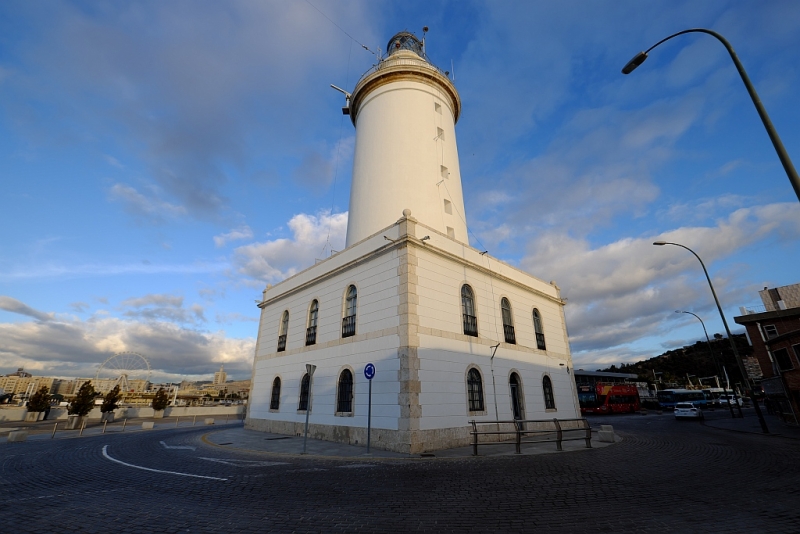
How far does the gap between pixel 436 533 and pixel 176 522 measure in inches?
154

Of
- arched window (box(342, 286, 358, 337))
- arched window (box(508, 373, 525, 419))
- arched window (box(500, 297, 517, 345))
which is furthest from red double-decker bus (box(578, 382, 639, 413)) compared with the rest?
arched window (box(342, 286, 358, 337))

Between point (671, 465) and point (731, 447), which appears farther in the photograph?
point (731, 447)

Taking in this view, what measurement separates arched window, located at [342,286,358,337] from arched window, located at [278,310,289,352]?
6093 mm

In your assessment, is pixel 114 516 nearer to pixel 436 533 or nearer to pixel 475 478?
pixel 436 533

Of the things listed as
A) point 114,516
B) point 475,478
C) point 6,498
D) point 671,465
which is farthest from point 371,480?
point 671,465

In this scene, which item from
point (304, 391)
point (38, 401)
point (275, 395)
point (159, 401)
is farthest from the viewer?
point (159, 401)

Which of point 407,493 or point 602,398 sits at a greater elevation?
point 602,398

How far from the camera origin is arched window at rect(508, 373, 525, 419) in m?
17.7

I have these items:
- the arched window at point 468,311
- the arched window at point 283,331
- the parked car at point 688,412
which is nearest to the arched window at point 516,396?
the arched window at point 468,311

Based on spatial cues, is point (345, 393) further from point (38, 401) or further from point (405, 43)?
point (38, 401)

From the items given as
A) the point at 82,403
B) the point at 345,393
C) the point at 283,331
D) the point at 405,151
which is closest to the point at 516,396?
the point at 345,393

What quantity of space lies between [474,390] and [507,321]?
194 inches

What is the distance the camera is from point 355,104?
25781 mm

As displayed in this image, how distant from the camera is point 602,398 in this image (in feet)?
127
